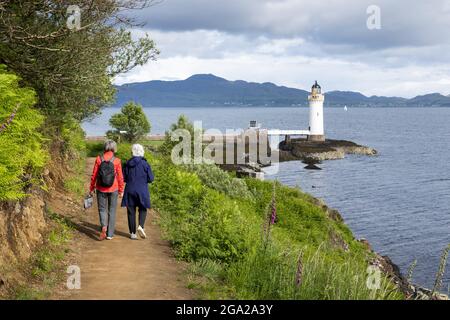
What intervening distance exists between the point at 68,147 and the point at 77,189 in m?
5.79

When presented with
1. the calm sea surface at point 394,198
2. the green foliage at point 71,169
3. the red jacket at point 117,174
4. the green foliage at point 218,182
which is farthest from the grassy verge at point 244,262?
the green foliage at point 218,182

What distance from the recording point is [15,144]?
361 inches

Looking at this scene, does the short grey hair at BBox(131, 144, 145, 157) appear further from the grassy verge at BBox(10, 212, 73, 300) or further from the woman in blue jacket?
the grassy verge at BBox(10, 212, 73, 300)

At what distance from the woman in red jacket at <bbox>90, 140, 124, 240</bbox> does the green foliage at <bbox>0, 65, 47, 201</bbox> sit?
128 centimetres

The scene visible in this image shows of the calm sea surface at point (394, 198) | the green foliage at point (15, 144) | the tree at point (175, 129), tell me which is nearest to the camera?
the green foliage at point (15, 144)

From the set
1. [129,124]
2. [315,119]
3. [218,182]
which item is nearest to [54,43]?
[218,182]

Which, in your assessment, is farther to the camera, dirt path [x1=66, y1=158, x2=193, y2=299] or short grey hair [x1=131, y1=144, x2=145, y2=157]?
short grey hair [x1=131, y1=144, x2=145, y2=157]

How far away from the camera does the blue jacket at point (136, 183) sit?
38.7ft

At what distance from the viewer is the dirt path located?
833 centimetres

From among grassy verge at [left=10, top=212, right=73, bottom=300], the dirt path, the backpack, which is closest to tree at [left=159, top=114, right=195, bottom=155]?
the dirt path

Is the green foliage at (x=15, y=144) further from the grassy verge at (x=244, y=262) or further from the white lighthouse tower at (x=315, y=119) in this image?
the white lighthouse tower at (x=315, y=119)

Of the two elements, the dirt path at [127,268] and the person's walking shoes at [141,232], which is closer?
the dirt path at [127,268]

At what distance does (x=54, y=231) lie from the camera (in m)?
11.4

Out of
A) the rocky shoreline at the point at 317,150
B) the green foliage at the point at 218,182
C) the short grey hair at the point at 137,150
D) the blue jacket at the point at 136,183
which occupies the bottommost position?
the rocky shoreline at the point at 317,150
